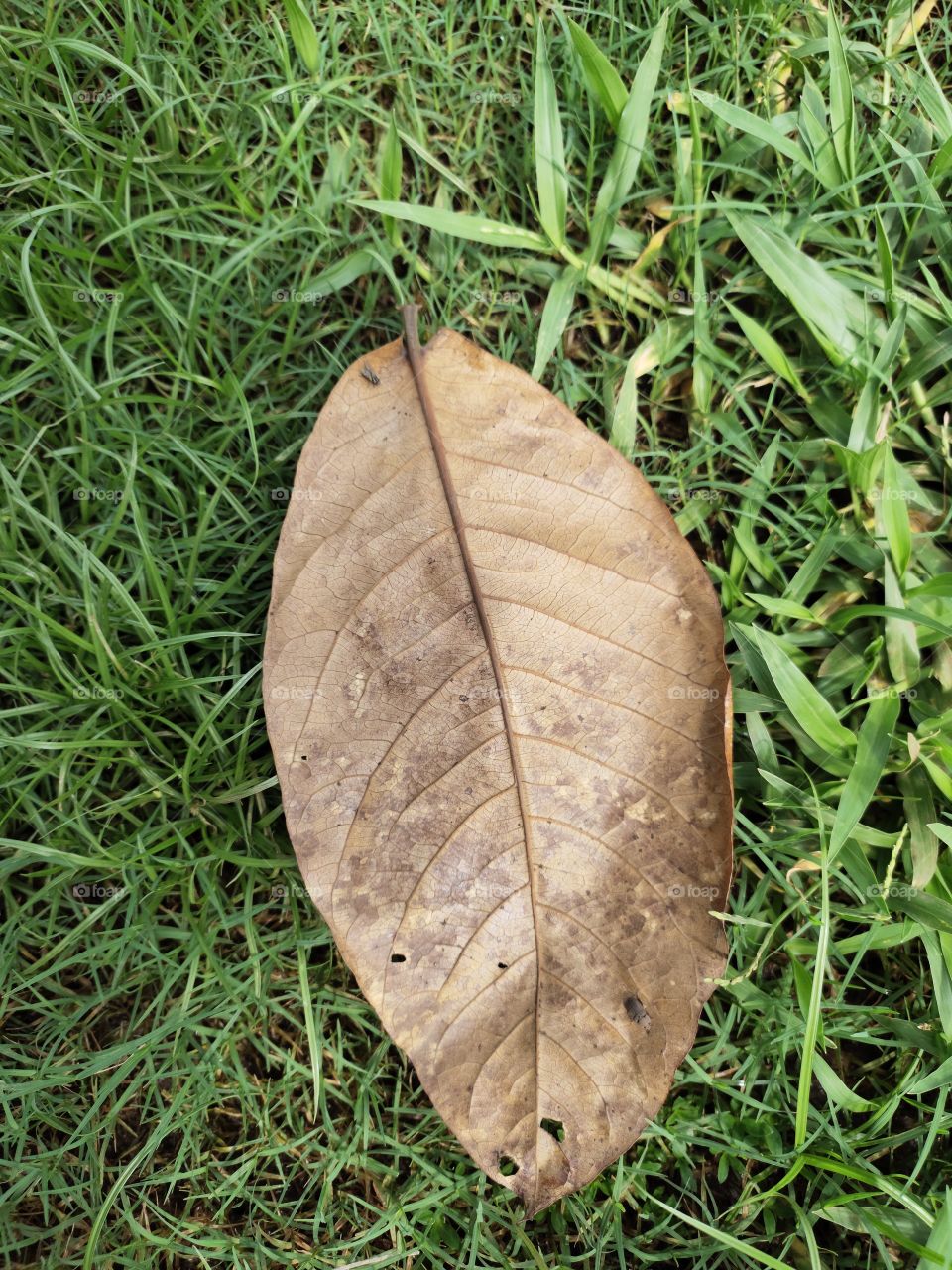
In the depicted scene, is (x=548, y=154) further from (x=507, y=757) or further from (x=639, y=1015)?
(x=639, y=1015)

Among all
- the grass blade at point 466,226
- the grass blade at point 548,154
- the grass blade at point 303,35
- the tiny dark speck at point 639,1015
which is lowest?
the tiny dark speck at point 639,1015

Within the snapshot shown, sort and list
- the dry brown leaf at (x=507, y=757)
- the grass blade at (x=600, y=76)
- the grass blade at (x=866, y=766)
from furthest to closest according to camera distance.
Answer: the grass blade at (x=600, y=76) < the grass blade at (x=866, y=766) < the dry brown leaf at (x=507, y=757)

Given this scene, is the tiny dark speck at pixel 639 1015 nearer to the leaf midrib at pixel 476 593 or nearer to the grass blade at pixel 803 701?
the leaf midrib at pixel 476 593

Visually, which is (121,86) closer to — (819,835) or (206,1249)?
(819,835)

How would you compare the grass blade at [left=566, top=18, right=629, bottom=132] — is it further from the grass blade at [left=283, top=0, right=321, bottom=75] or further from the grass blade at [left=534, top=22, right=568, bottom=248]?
the grass blade at [left=283, top=0, right=321, bottom=75]

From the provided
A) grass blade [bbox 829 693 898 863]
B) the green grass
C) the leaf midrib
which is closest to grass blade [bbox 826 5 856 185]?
the green grass

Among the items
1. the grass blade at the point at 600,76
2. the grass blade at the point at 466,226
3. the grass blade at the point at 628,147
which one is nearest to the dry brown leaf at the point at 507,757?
the grass blade at the point at 466,226

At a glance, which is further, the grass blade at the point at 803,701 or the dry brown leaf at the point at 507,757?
the grass blade at the point at 803,701

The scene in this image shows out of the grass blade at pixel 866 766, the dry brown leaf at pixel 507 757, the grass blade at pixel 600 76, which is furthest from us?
the grass blade at pixel 600 76
